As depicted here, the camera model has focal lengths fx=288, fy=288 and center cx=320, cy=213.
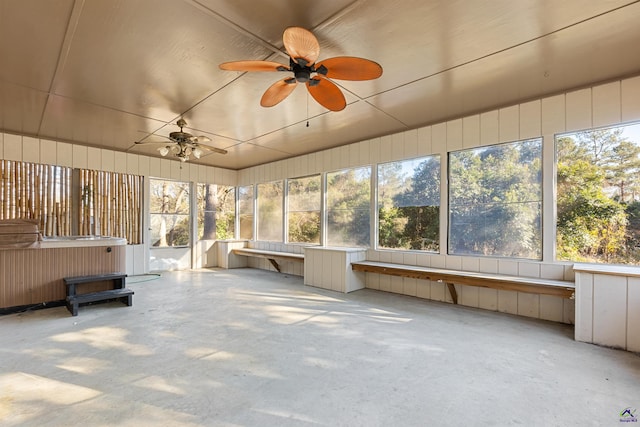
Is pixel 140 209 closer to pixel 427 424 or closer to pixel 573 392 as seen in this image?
pixel 427 424

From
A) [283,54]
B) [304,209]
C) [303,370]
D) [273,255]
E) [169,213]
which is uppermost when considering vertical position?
[283,54]

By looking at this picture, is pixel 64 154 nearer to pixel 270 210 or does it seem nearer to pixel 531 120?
pixel 270 210

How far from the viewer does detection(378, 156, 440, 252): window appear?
473 centimetres

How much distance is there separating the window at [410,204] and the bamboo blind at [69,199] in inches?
216

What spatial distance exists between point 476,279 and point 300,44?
3483 mm

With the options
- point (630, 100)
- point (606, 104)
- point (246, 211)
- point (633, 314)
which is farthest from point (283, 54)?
point (246, 211)

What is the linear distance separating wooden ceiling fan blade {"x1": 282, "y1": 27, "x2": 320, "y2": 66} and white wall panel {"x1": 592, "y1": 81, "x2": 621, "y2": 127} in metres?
3.46

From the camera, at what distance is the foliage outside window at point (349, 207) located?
5.64 metres

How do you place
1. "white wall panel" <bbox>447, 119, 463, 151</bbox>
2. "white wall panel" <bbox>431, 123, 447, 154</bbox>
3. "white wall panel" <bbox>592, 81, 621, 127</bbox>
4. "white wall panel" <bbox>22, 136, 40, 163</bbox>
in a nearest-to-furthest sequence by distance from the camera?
"white wall panel" <bbox>592, 81, 621, 127</bbox>
"white wall panel" <bbox>447, 119, 463, 151</bbox>
"white wall panel" <bbox>431, 123, 447, 154</bbox>
"white wall panel" <bbox>22, 136, 40, 163</bbox>

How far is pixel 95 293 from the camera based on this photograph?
403cm

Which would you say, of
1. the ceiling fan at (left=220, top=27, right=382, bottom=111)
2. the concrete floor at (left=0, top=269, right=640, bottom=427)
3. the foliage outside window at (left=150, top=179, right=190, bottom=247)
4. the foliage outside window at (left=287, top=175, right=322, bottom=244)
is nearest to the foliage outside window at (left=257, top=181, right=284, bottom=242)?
the foliage outside window at (left=287, top=175, right=322, bottom=244)

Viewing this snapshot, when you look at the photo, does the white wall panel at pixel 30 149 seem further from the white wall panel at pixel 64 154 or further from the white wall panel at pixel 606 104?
the white wall panel at pixel 606 104

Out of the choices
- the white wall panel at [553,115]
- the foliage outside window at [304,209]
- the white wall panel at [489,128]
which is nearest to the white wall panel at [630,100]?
the white wall panel at [553,115]

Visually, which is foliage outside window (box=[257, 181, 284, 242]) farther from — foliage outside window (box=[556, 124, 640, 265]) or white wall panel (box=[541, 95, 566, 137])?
foliage outside window (box=[556, 124, 640, 265])
